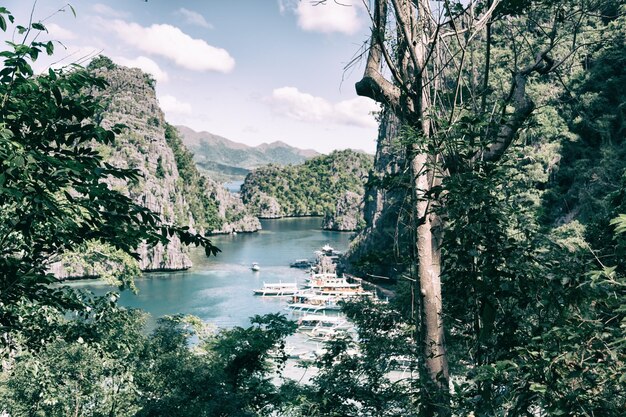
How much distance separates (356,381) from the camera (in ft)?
15.0

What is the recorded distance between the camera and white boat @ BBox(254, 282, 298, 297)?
35281 millimetres

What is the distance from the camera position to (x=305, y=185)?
94.3 metres

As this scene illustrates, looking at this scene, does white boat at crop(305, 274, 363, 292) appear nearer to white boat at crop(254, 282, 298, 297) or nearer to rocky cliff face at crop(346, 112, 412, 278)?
rocky cliff face at crop(346, 112, 412, 278)

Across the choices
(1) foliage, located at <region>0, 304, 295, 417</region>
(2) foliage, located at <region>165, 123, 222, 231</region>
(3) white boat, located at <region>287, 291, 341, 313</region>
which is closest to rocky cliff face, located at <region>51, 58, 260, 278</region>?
(2) foliage, located at <region>165, 123, 222, 231</region>

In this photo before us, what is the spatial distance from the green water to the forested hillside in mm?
22824

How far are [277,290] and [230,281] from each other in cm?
562

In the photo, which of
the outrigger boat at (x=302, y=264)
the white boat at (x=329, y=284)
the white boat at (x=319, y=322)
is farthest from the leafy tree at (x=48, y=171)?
the outrigger boat at (x=302, y=264)

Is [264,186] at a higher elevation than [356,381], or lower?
higher

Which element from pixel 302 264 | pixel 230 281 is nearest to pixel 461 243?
pixel 230 281

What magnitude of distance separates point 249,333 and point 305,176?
3476 inches

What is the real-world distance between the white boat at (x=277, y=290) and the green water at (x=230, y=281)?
3.32 ft

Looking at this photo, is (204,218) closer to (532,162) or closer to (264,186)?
(264,186)

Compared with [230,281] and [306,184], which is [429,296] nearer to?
[230,281]

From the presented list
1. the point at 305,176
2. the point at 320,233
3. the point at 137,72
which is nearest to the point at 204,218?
the point at 320,233
